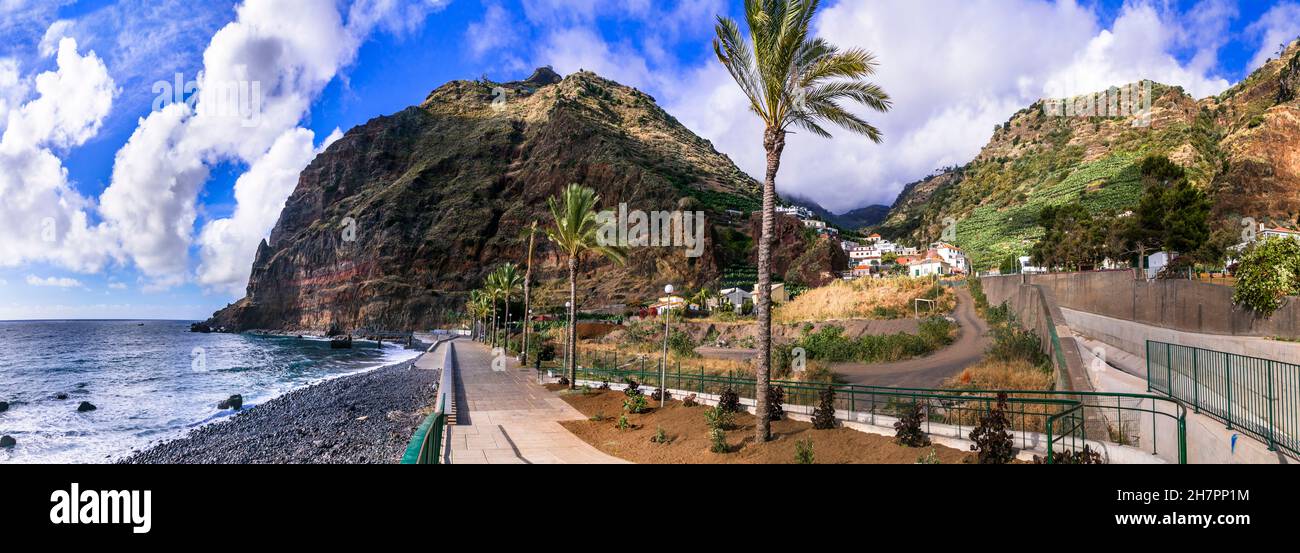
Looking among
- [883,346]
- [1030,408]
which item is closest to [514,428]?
[1030,408]

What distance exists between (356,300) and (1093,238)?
119m

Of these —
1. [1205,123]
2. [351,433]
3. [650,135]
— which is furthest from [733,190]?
[351,433]

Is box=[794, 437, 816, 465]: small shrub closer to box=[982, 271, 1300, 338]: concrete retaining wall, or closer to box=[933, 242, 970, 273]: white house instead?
box=[982, 271, 1300, 338]: concrete retaining wall

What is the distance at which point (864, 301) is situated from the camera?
35.6m

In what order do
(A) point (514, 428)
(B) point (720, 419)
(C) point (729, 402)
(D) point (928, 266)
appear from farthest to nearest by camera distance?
(D) point (928, 266) < (A) point (514, 428) < (C) point (729, 402) < (B) point (720, 419)

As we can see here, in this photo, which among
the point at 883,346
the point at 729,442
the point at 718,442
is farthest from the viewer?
the point at 883,346

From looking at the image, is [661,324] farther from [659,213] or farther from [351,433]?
[659,213]

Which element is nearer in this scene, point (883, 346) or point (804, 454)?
point (804, 454)

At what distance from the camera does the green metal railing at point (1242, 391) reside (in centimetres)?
610

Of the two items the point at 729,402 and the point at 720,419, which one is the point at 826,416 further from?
the point at 729,402

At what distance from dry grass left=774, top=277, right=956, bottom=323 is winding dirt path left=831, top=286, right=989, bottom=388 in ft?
19.8

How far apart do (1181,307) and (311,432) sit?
89.1ft

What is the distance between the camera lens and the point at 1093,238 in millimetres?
44312

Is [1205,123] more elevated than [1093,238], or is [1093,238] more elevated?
[1205,123]
